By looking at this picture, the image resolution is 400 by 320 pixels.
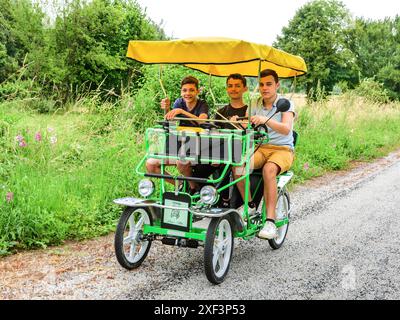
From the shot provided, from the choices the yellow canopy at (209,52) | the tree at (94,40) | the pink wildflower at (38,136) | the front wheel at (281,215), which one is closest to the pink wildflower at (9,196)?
the pink wildflower at (38,136)

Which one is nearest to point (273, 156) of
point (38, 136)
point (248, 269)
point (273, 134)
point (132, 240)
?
point (273, 134)

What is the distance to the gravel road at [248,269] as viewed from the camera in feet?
14.3

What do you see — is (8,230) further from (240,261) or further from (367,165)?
(367,165)

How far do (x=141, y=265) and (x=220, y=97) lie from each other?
599 cm

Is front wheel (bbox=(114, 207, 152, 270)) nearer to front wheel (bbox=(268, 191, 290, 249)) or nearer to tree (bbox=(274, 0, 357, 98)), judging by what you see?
front wheel (bbox=(268, 191, 290, 249))

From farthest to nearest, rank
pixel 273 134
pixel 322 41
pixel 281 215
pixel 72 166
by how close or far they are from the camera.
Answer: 1. pixel 322 41
2. pixel 72 166
3. pixel 281 215
4. pixel 273 134

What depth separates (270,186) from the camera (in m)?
5.26

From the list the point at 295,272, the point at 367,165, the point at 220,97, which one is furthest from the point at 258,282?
the point at 367,165

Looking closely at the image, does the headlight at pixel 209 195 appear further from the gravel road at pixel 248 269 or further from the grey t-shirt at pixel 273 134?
the grey t-shirt at pixel 273 134

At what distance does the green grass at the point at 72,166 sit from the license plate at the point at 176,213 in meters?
1.33

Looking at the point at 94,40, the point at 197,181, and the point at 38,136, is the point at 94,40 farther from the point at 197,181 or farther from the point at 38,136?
the point at 197,181

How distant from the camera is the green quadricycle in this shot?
462cm

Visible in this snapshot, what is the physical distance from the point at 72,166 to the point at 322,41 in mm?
41581

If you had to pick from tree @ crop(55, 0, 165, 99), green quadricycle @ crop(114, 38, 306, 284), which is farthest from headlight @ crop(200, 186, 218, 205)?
tree @ crop(55, 0, 165, 99)
